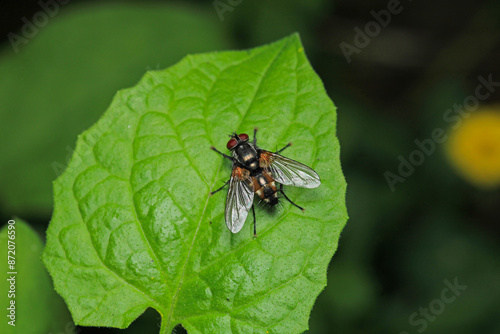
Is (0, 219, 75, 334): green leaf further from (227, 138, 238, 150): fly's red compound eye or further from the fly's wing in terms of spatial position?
the fly's wing

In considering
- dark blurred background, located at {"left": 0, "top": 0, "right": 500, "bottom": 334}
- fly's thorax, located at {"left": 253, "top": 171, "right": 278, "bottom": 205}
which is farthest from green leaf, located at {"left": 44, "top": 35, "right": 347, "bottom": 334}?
dark blurred background, located at {"left": 0, "top": 0, "right": 500, "bottom": 334}

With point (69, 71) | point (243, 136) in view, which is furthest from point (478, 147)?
point (69, 71)

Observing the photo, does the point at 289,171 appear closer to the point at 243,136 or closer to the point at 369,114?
the point at 243,136

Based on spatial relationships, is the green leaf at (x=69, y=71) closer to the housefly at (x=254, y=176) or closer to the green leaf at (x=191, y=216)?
the green leaf at (x=191, y=216)

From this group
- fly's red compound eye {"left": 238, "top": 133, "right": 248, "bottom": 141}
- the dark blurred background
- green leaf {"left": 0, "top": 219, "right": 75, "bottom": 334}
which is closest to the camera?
fly's red compound eye {"left": 238, "top": 133, "right": 248, "bottom": 141}

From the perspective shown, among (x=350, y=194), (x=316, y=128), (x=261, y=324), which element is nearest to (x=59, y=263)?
(x=261, y=324)
